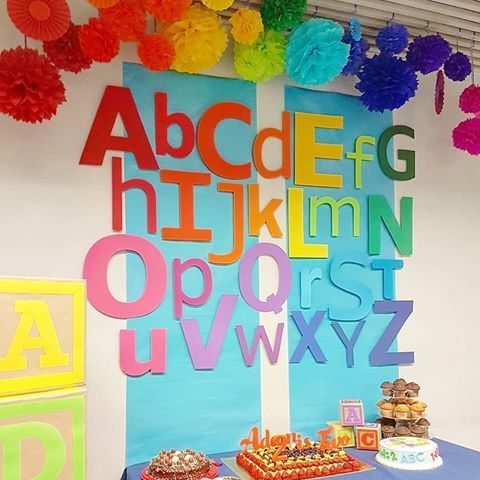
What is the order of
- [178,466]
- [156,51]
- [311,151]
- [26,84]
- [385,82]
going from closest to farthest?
[26,84] < [178,466] < [156,51] < [385,82] < [311,151]

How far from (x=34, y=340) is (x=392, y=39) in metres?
1.76

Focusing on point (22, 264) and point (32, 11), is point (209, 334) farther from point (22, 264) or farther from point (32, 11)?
point (32, 11)

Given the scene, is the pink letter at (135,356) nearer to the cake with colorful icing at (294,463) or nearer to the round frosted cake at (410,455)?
the cake with colorful icing at (294,463)

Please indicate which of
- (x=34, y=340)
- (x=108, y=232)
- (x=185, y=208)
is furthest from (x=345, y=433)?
(x=34, y=340)

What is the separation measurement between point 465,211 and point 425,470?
1.28 meters

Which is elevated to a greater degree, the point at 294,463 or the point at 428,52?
the point at 428,52

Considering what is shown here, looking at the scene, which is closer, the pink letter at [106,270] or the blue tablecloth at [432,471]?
the blue tablecloth at [432,471]

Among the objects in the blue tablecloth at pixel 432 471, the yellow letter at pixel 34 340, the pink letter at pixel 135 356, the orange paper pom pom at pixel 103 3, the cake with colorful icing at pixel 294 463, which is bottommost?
the blue tablecloth at pixel 432 471

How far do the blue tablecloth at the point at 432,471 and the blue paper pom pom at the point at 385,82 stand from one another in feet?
4.42

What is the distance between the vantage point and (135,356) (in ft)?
7.42

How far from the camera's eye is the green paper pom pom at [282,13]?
2.27 metres

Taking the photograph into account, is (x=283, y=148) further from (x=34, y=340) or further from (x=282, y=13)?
(x=34, y=340)

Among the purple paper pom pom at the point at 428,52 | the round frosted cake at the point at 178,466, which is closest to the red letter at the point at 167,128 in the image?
the purple paper pom pom at the point at 428,52

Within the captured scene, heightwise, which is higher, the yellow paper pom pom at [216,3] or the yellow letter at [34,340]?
the yellow paper pom pom at [216,3]
